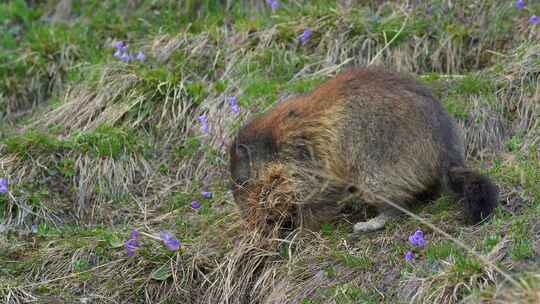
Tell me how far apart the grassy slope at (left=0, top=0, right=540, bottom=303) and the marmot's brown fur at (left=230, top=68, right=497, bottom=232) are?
0.21 metres

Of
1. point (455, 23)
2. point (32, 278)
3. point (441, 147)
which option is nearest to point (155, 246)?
point (32, 278)

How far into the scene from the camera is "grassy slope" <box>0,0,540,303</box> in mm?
5508

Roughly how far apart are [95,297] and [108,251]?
1.46ft

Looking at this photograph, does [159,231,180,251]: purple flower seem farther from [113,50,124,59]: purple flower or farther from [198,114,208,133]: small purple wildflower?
[113,50,124,59]: purple flower

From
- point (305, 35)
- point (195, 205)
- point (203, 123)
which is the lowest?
point (195, 205)

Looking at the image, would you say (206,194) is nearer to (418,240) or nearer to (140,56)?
(140,56)

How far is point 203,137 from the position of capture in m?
7.41

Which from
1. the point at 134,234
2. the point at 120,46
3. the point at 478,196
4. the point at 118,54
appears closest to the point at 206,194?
the point at 134,234

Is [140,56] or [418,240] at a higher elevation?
[418,240]

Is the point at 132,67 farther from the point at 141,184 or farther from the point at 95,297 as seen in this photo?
the point at 95,297

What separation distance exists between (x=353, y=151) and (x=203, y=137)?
6.26ft

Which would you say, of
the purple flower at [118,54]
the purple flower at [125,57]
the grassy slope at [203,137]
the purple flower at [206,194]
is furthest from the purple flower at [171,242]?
the purple flower at [118,54]

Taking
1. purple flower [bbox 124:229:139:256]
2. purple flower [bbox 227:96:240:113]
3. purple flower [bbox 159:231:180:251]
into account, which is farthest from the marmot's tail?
purple flower [bbox 227:96:240:113]

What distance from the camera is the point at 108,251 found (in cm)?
634
